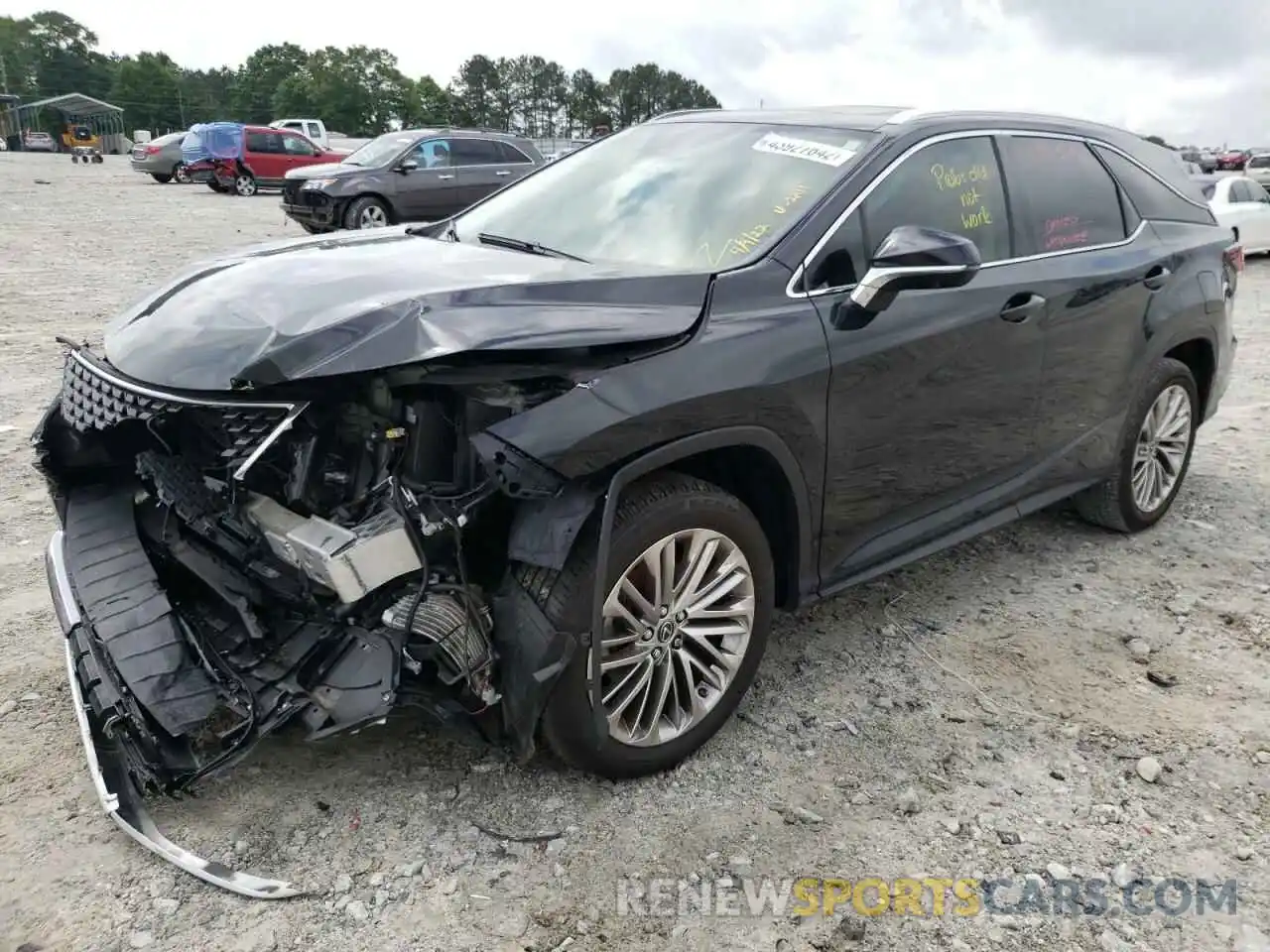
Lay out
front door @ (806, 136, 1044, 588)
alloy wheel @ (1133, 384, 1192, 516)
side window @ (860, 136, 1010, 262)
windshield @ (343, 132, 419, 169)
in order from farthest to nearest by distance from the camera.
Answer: windshield @ (343, 132, 419, 169) < alloy wheel @ (1133, 384, 1192, 516) < side window @ (860, 136, 1010, 262) < front door @ (806, 136, 1044, 588)

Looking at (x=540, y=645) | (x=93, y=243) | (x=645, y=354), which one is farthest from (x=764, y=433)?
(x=93, y=243)

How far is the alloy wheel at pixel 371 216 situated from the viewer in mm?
15039

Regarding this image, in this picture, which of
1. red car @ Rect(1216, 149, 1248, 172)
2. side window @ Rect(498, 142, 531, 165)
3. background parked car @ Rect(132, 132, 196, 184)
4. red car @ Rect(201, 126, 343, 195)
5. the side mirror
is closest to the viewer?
the side mirror

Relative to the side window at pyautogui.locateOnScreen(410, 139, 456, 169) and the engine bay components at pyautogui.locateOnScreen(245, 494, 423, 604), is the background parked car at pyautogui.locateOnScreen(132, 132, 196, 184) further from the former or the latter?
the engine bay components at pyautogui.locateOnScreen(245, 494, 423, 604)

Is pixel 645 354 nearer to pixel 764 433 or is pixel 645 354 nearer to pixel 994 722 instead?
pixel 764 433

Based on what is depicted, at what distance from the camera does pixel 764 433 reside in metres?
2.89

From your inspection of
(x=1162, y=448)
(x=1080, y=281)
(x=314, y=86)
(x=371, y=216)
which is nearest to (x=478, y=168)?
(x=371, y=216)

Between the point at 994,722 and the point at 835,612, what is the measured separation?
2.73 feet

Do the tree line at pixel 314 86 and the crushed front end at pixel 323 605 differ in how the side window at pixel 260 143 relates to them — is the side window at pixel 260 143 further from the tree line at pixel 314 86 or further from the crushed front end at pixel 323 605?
the tree line at pixel 314 86

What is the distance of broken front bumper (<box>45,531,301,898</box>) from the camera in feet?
8.07

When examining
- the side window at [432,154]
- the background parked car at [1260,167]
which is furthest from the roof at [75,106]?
the background parked car at [1260,167]

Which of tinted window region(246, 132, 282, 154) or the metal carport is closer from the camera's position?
tinted window region(246, 132, 282, 154)

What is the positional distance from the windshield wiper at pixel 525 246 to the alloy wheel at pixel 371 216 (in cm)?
1204

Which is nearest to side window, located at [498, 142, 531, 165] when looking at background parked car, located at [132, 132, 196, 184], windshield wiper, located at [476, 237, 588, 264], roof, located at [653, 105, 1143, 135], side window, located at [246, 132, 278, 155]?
side window, located at [246, 132, 278, 155]
